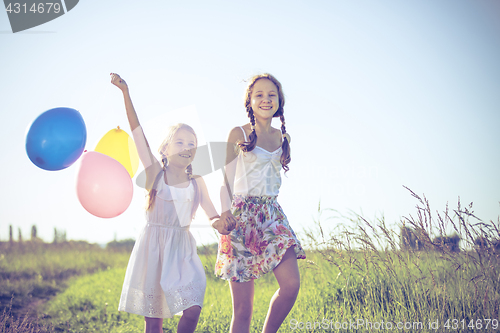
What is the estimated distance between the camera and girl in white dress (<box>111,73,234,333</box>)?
7.91ft

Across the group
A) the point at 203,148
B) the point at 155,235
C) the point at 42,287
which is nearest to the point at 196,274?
the point at 155,235

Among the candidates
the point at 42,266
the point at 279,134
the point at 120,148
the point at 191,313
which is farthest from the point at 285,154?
the point at 42,266

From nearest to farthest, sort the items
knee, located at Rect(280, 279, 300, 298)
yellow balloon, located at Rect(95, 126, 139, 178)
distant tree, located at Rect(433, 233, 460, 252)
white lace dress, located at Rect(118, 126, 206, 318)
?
knee, located at Rect(280, 279, 300, 298) → white lace dress, located at Rect(118, 126, 206, 318) → distant tree, located at Rect(433, 233, 460, 252) → yellow balloon, located at Rect(95, 126, 139, 178)

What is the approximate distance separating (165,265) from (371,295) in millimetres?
1662

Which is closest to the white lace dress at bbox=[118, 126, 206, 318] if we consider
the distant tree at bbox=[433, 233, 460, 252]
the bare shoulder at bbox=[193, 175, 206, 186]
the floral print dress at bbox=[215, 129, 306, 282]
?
the bare shoulder at bbox=[193, 175, 206, 186]

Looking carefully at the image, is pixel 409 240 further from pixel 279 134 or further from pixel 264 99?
pixel 264 99

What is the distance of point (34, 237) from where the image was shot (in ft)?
25.0

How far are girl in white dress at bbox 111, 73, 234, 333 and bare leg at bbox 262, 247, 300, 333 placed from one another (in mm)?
407

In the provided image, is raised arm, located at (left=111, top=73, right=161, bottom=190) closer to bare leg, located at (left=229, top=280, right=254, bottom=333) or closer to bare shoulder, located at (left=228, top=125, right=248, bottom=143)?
bare shoulder, located at (left=228, top=125, right=248, bottom=143)

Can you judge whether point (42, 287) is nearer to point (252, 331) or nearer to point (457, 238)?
point (252, 331)

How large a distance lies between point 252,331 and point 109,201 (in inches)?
63.4

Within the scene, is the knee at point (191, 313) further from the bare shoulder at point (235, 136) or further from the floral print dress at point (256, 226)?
the bare shoulder at point (235, 136)

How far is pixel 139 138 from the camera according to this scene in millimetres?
2568

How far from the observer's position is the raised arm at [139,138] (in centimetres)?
253
